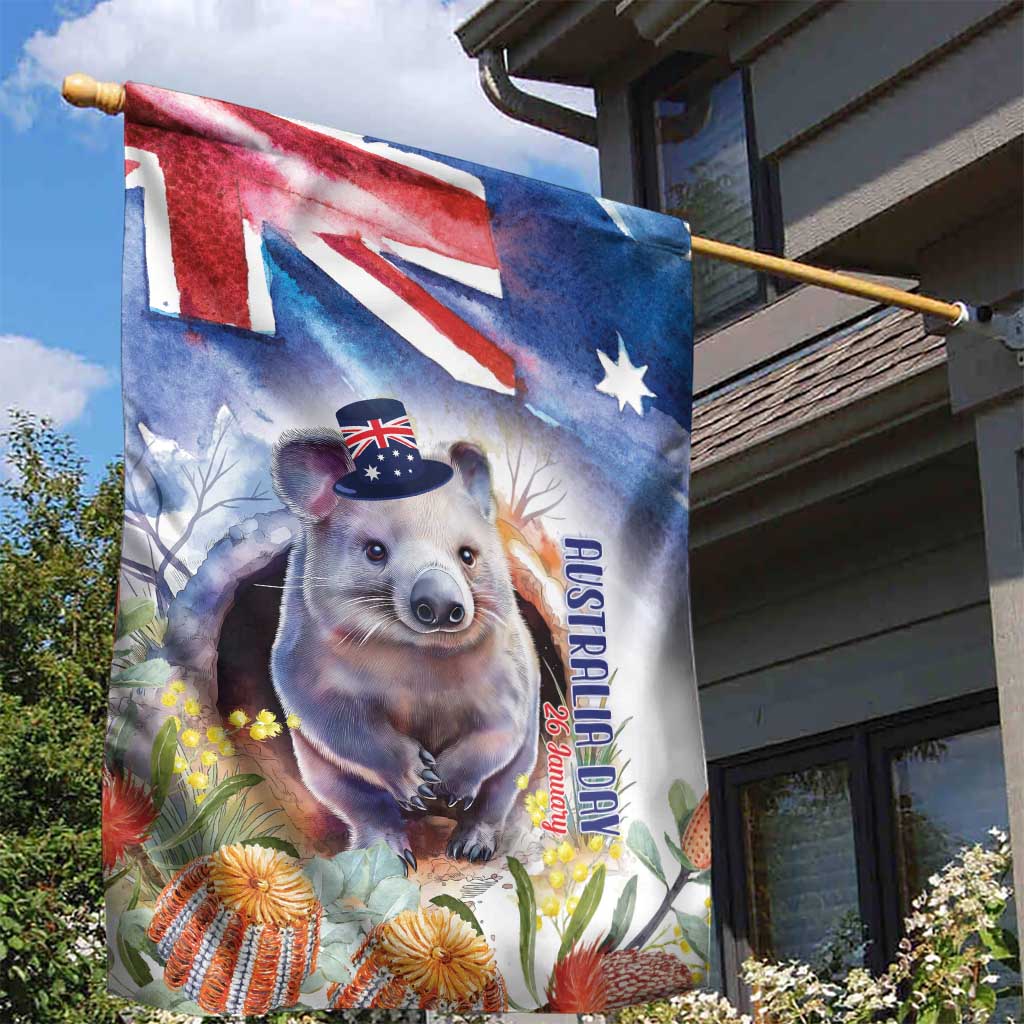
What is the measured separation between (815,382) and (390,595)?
11.3ft

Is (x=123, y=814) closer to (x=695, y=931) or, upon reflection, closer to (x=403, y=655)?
(x=403, y=655)

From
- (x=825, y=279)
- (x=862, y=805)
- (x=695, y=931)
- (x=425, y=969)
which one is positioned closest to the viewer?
(x=425, y=969)

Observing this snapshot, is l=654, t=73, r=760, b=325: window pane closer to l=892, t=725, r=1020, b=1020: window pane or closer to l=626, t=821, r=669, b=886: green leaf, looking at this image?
l=892, t=725, r=1020, b=1020: window pane

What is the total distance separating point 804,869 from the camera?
753cm

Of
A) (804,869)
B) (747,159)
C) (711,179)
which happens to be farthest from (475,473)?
(711,179)

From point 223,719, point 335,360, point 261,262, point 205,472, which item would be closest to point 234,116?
point 261,262

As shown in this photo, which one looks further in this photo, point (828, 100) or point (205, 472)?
point (828, 100)

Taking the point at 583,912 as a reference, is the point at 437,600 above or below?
above

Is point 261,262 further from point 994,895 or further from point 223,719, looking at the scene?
point 994,895

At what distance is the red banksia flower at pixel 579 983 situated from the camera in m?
3.92

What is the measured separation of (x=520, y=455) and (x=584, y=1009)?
1.34 meters

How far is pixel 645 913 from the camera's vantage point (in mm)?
4055

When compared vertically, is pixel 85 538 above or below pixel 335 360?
above

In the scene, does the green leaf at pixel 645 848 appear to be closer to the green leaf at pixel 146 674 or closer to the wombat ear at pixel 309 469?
the wombat ear at pixel 309 469
